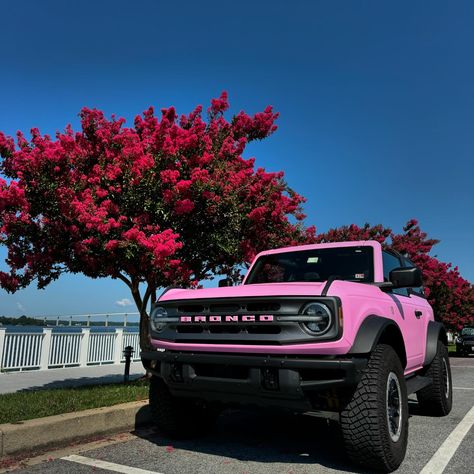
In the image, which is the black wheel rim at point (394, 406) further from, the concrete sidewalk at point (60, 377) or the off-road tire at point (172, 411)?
the concrete sidewalk at point (60, 377)

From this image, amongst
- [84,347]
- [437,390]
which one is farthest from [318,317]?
[84,347]

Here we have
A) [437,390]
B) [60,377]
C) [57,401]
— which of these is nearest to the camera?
[57,401]

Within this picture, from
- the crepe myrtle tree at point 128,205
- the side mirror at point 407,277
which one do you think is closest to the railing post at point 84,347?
the crepe myrtle tree at point 128,205

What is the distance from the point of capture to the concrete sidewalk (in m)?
8.95

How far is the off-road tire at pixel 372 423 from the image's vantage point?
11.4 ft

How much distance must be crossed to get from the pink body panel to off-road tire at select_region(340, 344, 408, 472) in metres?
0.37

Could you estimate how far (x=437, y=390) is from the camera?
232 inches

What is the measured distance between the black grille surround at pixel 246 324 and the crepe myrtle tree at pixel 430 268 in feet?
40.8

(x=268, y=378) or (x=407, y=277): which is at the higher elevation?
(x=407, y=277)

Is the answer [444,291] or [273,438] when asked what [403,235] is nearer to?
[444,291]

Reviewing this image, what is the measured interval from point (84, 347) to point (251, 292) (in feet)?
33.5

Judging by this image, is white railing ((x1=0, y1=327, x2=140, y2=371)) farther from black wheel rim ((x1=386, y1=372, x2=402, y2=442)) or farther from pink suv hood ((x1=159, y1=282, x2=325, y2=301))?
black wheel rim ((x1=386, y1=372, x2=402, y2=442))

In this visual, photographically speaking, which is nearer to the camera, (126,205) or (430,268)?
(126,205)

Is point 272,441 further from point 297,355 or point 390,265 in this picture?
point 390,265
